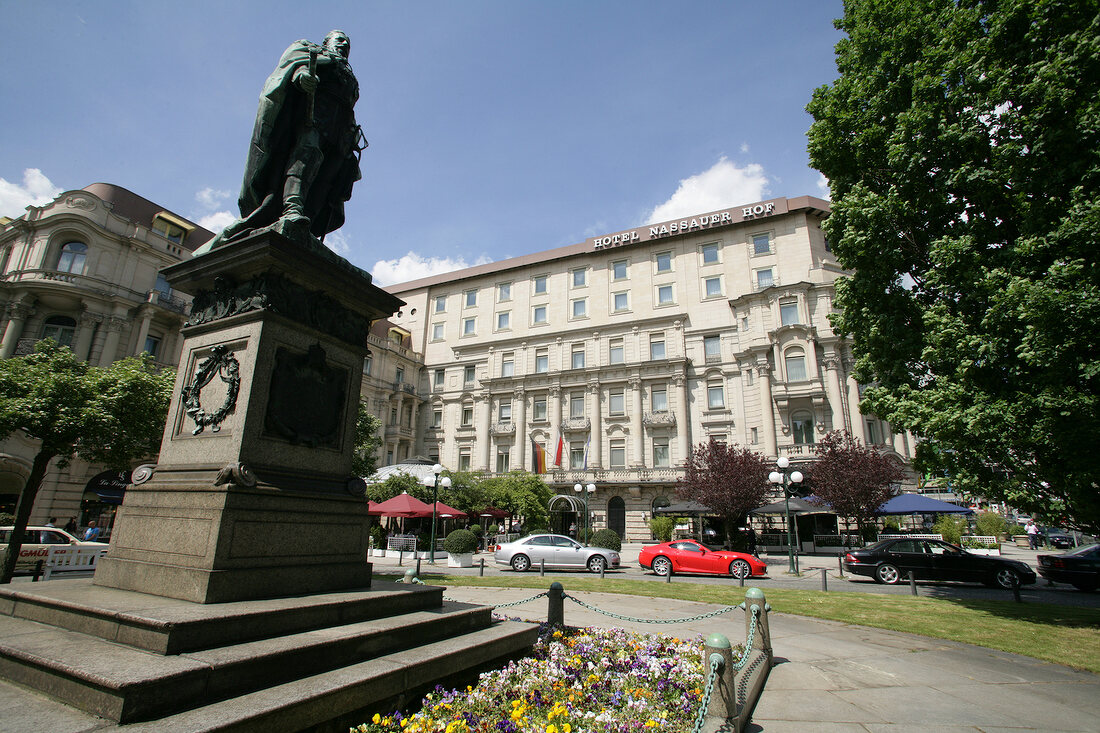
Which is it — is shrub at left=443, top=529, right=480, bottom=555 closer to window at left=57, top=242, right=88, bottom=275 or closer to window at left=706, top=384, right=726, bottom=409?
window at left=57, top=242, right=88, bottom=275

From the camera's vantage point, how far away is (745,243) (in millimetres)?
45312

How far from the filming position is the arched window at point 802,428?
125 feet

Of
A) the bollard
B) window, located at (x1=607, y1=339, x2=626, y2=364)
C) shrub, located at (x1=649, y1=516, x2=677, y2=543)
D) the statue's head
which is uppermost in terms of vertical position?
window, located at (x1=607, y1=339, x2=626, y2=364)

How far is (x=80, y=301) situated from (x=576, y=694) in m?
35.1

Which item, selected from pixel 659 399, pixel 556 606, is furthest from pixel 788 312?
pixel 556 606

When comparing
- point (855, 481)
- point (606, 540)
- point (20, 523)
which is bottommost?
point (606, 540)

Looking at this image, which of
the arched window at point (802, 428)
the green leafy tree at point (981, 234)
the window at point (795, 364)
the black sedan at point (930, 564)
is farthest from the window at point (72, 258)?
the arched window at point (802, 428)

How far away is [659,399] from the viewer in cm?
4497

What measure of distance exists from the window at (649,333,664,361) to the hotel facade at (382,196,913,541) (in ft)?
0.41

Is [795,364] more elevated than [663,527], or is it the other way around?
[795,364]

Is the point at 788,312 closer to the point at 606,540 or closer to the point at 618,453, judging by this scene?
the point at 618,453

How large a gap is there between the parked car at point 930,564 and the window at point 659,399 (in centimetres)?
2541

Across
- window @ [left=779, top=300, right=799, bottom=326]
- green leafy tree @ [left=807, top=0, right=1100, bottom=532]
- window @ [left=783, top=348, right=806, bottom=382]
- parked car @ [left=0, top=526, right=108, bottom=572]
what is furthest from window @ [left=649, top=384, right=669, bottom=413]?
parked car @ [left=0, top=526, right=108, bottom=572]

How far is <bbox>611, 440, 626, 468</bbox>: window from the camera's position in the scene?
44.8 meters
